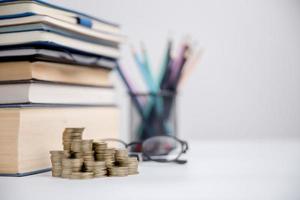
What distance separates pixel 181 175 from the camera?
2.22 ft

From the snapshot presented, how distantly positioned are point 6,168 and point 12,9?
0.22m

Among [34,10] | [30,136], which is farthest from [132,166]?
[34,10]

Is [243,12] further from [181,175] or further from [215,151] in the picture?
[181,175]

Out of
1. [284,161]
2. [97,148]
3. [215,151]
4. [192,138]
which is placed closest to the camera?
[97,148]

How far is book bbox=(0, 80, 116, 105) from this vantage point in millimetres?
706

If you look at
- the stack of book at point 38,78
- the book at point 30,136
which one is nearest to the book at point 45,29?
the stack of book at point 38,78

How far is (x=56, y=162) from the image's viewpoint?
0.67 m

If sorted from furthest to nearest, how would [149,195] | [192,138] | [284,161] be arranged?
[192,138] → [284,161] → [149,195]

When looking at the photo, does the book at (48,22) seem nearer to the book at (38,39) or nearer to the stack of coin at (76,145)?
the book at (38,39)

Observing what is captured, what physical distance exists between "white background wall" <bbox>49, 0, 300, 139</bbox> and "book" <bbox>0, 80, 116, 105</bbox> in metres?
0.43

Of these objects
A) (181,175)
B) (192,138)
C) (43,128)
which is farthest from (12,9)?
(192,138)

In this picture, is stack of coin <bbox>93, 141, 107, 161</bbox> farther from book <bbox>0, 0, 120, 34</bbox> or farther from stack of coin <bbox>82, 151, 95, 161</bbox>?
book <bbox>0, 0, 120, 34</bbox>

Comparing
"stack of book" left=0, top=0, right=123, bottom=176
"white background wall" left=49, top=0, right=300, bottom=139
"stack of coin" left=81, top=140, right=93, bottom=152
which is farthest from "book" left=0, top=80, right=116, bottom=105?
"white background wall" left=49, top=0, right=300, bottom=139

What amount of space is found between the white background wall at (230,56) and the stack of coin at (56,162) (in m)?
0.62
